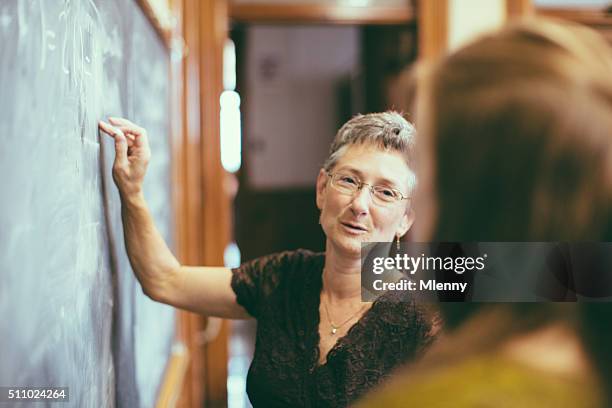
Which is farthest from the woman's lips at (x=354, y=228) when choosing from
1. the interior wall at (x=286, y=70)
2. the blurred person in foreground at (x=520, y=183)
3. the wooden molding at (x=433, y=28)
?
the interior wall at (x=286, y=70)

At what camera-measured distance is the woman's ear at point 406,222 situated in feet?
2.54

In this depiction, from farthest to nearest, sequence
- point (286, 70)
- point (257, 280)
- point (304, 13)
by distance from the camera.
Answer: point (286, 70)
point (304, 13)
point (257, 280)

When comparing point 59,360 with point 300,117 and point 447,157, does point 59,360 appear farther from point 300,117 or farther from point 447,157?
point 300,117

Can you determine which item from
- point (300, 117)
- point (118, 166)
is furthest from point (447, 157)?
point (300, 117)

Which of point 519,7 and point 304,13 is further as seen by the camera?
point 519,7

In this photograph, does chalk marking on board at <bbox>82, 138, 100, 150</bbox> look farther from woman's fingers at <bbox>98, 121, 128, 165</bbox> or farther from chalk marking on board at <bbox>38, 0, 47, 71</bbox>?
chalk marking on board at <bbox>38, 0, 47, 71</bbox>

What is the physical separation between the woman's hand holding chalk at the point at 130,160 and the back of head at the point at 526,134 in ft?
1.37

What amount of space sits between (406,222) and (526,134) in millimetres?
284

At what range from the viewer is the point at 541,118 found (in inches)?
20.6

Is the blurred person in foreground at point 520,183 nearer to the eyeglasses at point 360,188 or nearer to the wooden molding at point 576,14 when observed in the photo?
the eyeglasses at point 360,188

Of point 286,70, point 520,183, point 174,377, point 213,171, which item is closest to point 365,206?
point 520,183

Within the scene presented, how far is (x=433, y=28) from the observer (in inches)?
94.3

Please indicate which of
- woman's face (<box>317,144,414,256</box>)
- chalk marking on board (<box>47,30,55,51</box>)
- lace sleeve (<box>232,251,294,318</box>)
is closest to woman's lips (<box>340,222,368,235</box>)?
woman's face (<box>317,144,414,256</box>)

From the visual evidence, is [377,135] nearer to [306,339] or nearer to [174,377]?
[306,339]
